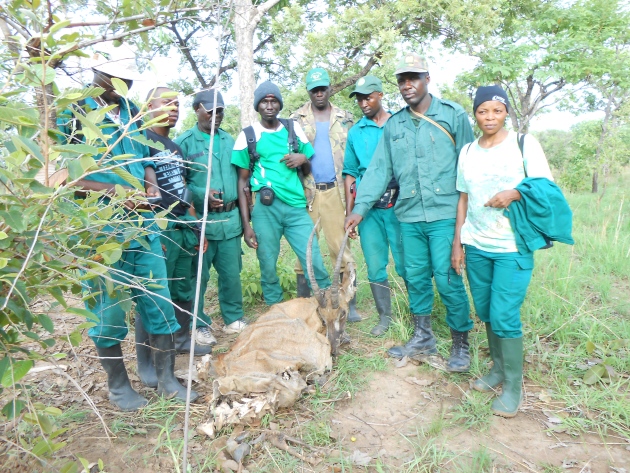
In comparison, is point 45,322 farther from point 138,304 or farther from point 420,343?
point 420,343

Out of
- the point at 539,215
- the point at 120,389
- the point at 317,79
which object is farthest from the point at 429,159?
the point at 120,389

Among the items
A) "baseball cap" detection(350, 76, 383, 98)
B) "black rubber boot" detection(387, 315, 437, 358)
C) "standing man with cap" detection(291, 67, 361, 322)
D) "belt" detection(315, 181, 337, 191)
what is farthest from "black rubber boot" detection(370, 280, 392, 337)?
"baseball cap" detection(350, 76, 383, 98)

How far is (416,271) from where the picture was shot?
3.23 m

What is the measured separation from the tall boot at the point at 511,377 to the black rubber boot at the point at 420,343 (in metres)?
0.68

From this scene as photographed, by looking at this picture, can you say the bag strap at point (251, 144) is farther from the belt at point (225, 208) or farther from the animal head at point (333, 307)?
the animal head at point (333, 307)

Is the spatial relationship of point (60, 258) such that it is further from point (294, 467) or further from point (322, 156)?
point (322, 156)

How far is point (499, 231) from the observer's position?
8.50 feet

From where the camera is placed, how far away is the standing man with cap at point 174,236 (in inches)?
122

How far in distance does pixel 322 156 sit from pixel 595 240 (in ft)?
12.2

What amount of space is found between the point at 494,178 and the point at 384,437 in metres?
1.63

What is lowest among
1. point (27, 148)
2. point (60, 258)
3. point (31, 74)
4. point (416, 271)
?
point (416, 271)

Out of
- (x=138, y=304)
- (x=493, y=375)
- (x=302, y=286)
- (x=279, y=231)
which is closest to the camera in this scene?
(x=138, y=304)

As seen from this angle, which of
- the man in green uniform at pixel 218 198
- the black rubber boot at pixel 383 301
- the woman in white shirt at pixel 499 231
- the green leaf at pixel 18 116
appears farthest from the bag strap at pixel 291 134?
the green leaf at pixel 18 116

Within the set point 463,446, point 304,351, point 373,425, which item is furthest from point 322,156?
point 463,446
